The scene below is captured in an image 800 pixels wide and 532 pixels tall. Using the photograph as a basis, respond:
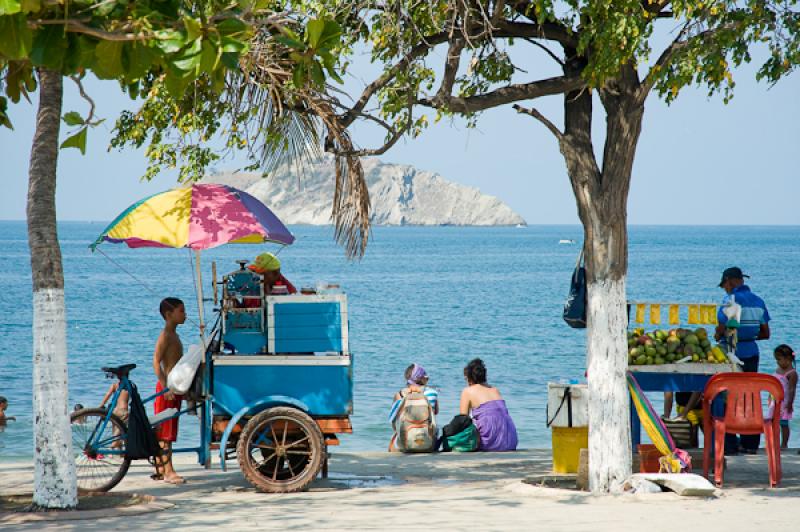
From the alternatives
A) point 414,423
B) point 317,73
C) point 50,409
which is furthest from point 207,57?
point 414,423

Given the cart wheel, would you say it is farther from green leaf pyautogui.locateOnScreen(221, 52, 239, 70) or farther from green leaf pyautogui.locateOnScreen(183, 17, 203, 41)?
green leaf pyautogui.locateOnScreen(183, 17, 203, 41)

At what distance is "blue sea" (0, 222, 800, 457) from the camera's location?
21.4m

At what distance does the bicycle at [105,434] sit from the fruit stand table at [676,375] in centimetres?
360

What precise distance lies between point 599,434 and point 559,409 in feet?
3.05

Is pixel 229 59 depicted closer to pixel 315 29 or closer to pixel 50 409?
pixel 315 29

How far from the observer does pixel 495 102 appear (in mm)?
8219

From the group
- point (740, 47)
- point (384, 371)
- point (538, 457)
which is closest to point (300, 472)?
point (538, 457)

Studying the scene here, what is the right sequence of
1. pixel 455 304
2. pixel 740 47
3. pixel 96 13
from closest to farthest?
pixel 96 13 → pixel 740 47 → pixel 455 304

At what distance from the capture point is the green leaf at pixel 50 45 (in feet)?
15.1

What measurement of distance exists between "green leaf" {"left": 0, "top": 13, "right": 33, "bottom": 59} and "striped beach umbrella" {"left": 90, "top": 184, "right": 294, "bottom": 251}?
12.6ft

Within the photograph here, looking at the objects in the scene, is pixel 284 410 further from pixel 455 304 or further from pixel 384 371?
pixel 455 304

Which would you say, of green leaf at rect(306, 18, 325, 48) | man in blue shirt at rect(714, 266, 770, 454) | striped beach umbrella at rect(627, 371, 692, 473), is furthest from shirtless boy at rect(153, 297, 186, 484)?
man in blue shirt at rect(714, 266, 770, 454)

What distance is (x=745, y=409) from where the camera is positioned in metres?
8.52

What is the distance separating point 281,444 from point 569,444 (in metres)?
2.32
